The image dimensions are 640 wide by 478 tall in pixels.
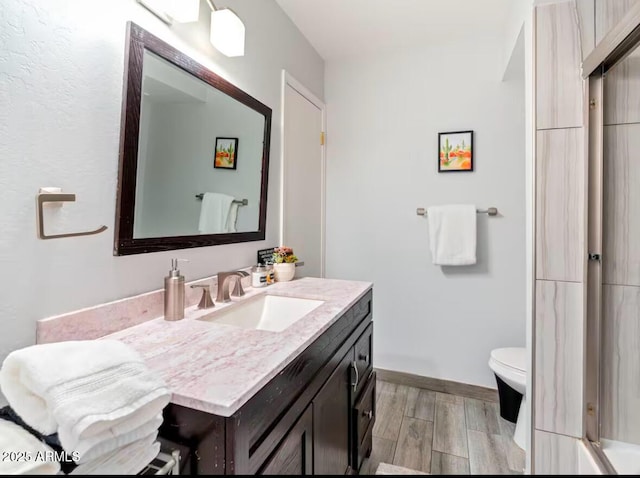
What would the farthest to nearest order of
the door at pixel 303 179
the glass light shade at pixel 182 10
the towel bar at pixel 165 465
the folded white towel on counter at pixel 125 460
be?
1. the door at pixel 303 179
2. the glass light shade at pixel 182 10
3. the towel bar at pixel 165 465
4. the folded white towel on counter at pixel 125 460

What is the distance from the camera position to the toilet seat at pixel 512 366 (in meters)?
1.67

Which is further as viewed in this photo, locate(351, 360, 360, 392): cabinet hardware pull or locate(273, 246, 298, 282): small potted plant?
locate(273, 246, 298, 282): small potted plant

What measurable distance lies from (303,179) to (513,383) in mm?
1637

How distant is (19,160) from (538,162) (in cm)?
164

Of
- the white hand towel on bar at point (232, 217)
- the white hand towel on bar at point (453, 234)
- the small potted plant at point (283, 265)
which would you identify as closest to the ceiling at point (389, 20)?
the white hand towel on bar at point (453, 234)

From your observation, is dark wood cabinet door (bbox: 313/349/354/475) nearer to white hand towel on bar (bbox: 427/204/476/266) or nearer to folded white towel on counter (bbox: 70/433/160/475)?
folded white towel on counter (bbox: 70/433/160/475)

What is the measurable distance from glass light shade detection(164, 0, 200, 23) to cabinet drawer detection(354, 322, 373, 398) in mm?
1353

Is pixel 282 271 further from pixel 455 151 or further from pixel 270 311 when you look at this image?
pixel 455 151

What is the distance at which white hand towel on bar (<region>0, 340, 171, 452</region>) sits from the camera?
487 millimetres

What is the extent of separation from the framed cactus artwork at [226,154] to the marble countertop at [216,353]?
61 cm

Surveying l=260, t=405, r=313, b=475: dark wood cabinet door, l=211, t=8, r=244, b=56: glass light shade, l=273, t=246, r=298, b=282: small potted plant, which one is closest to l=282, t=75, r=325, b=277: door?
l=273, t=246, r=298, b=282: small potted plant

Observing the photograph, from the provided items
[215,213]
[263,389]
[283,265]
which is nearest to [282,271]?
[283,265]

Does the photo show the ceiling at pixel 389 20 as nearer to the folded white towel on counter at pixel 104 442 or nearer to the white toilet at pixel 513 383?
the white toilet at pixel 513 383

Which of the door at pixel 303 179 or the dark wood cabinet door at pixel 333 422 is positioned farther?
the door at pixel 303 179
